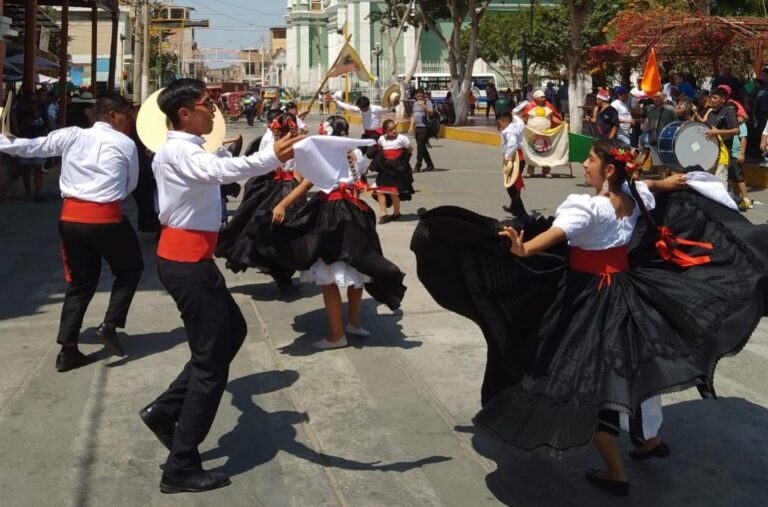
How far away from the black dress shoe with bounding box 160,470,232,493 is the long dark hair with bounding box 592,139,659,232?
2433 millimetres

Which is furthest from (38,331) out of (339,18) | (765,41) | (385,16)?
(339,18)

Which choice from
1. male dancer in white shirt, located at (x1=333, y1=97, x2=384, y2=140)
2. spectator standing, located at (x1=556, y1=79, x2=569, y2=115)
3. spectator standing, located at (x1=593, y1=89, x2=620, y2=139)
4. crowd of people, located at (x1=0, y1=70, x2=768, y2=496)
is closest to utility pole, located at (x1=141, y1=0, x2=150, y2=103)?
spectator standing, located at (x1=556, y1=79, x2=569, y2=115)

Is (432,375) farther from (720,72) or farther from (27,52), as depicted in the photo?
(720,72)

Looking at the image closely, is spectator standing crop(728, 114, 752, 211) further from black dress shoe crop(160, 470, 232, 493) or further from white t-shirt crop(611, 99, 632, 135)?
black dress shoe crop(160, 470, 232, 493)

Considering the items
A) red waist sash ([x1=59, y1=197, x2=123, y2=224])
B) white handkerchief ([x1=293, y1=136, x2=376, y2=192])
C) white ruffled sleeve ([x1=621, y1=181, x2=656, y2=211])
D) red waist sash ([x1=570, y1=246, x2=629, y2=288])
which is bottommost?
red waist sash ([x1=570, y1=246, x2=629, y2=288])

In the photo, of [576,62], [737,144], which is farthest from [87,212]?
[576,62]

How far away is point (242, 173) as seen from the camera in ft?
14.1

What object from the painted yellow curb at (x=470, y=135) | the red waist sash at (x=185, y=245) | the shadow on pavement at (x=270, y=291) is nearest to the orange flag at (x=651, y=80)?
the shadow on pavement at (x=270, y=291)

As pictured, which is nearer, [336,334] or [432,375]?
[432,375]

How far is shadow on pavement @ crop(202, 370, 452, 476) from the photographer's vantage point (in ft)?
16.2

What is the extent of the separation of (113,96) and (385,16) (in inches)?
1674

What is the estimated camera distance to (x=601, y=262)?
4.58 metres

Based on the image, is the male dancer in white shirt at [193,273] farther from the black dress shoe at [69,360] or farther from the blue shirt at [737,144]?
the blue shirt at [737,144]

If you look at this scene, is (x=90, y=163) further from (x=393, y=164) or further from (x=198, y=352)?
(x=393, y=164)
